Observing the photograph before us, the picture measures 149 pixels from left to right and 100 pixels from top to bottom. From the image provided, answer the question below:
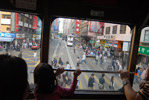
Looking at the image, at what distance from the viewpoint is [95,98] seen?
192cm

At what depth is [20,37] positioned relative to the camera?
1852mm

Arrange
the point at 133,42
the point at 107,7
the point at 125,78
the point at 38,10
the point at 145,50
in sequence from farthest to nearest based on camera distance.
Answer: the point at 145,50 → the point at 133,42 → the point at 107,7 → the point at 38,10 → the point at 125,78

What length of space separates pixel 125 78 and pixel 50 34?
123 centimetres

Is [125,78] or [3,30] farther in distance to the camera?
[3,30]

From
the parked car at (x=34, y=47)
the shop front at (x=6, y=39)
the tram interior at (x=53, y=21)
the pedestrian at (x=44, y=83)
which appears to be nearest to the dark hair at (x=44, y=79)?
the pedestrian at (x=44, y=83)

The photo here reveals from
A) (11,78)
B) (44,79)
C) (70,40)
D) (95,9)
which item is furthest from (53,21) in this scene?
(11,78)

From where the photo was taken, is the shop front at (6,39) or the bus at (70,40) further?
the bus at (70,40)

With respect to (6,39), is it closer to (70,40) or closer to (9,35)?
(9,35)

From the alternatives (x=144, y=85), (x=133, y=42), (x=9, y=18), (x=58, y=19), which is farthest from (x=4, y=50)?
(x=133, y=42)

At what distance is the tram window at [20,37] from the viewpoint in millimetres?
1721

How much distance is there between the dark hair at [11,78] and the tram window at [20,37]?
1.23m

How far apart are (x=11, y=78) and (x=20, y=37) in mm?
1481

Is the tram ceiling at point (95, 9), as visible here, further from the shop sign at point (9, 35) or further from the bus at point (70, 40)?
the bus at point (70, 40)

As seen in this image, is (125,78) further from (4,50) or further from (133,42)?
(4,50)
